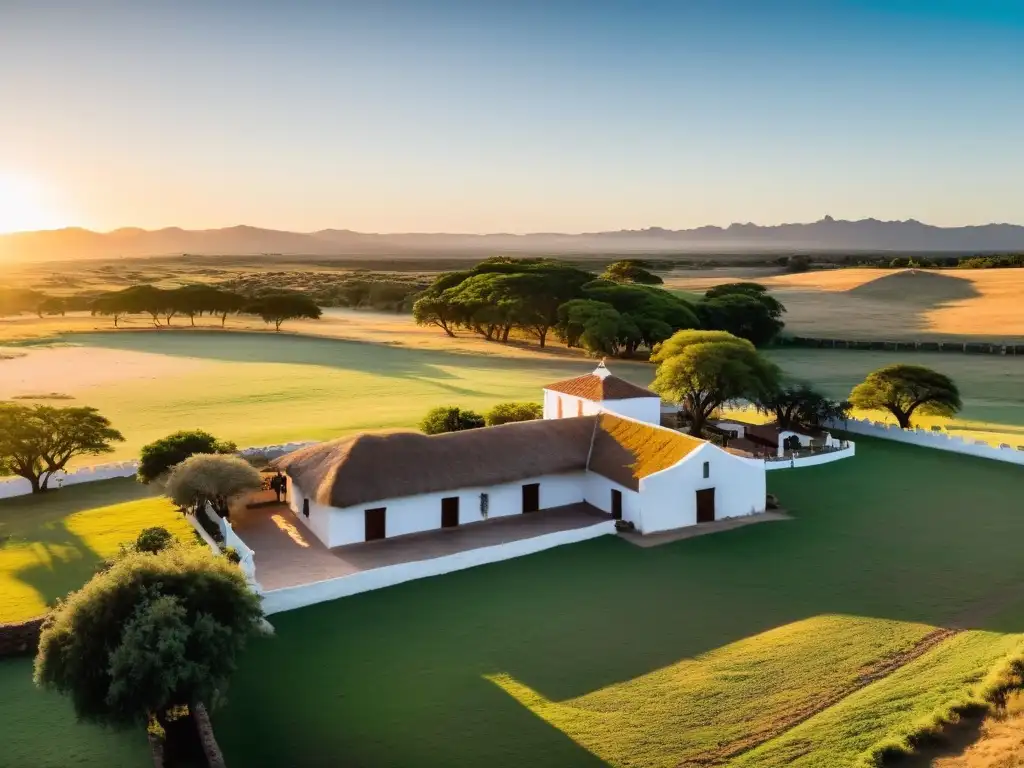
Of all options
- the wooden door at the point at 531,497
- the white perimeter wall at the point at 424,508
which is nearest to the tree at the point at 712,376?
the white perimeter wall at the point at 424,508

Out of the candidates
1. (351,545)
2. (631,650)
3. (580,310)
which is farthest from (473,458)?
(580,310)

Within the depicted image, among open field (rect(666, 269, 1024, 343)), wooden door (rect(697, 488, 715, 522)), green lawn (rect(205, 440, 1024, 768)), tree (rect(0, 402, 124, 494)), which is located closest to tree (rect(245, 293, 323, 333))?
open field (rect(666, 269, 1024, 343))

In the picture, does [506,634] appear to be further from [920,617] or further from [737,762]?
[920,617]

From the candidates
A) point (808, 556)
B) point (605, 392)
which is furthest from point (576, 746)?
point (605, 392)

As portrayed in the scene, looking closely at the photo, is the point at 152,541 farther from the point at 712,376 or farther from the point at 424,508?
the point at 712,376

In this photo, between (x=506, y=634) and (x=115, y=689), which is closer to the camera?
(x=115, y=689)

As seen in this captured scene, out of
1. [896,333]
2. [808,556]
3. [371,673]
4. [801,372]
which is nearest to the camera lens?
[371,673]

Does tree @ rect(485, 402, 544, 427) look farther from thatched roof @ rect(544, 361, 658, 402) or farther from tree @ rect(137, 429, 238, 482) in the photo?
tree @ rect(137, 429, 238, 482)

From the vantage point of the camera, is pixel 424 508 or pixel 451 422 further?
pixel 451 422

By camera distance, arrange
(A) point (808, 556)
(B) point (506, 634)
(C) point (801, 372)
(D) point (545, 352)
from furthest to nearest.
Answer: (D) point (545, 352) < (C) point (801, 372) < (A) point (808, 556) < (B) point (506, 634)
